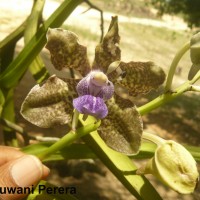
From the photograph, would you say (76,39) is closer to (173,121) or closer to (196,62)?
(196,62)

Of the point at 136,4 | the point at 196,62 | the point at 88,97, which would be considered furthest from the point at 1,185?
the point at 136,4

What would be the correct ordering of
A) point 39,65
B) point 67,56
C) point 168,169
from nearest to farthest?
point 168,169 < point 67,56 < point 39,65

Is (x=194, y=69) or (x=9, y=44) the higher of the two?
(x=194, y=69)

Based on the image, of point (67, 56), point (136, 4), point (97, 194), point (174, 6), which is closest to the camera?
point (67, 56)

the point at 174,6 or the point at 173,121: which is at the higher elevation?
the point at 174,6

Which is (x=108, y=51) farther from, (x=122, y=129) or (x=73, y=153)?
(x=73, y=153)

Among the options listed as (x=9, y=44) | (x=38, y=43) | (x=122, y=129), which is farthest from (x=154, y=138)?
(x=9, y=44)

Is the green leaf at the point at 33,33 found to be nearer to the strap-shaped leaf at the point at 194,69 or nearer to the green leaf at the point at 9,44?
the green leaf at the point at 9,44
